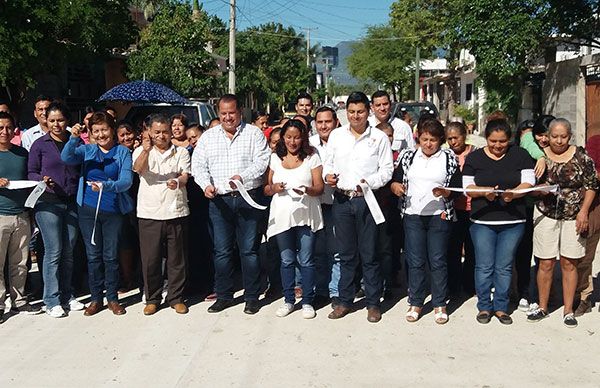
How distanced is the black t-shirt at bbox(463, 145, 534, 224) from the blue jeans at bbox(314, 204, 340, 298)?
1.30 metres

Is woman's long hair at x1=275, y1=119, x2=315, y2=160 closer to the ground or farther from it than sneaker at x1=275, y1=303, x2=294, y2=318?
farther from it

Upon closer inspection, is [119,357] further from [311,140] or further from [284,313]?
[311,140]

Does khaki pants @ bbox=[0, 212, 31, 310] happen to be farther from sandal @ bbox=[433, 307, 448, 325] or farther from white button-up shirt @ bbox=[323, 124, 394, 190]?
sandal @ bbox=[433, 307, 448, 325]

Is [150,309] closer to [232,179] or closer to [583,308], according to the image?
[232,179]

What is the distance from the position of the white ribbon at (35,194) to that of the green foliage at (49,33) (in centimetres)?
726

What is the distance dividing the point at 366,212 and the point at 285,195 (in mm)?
726

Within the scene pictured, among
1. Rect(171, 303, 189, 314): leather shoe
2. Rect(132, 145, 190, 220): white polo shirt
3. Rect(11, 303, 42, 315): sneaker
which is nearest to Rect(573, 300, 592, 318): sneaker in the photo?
Rect(171, 303, 189, 314): leather shoe

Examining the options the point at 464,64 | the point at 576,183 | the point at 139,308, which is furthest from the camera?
the point at 464,64

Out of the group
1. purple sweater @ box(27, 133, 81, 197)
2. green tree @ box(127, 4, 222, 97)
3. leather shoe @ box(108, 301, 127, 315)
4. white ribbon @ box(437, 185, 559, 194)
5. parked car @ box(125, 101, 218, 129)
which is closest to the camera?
white ribbon @ box(437, 185, 559, 194)

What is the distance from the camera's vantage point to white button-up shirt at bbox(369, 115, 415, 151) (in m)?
6.66

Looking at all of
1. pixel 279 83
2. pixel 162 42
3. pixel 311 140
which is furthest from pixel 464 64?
pixel 311 140

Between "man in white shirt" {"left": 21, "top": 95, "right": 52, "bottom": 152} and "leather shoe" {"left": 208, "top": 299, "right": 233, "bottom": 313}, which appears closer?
"leather shoe" {"left": 208, "top": 299, "right": 233, "bottom": 313}

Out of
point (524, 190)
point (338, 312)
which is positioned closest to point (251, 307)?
point (338, 312)

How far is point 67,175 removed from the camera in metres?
5.61
